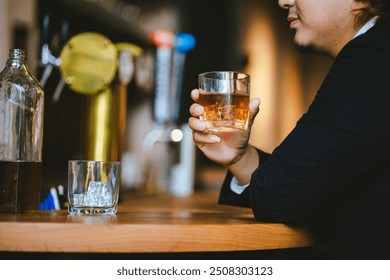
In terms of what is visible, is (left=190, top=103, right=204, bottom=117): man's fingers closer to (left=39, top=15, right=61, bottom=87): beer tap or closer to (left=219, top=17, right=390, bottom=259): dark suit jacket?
(left=219, top=17, right=390, bottom=259): dark suit jacket

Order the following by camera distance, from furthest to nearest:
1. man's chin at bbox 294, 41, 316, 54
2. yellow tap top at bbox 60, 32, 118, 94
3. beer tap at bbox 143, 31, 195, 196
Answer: beer tap at bbox 143, 31, 195, 196 < yellow tap top at bbox 60, 32, 118, 94 < man's chin at bbox 294, 41, 316, 54

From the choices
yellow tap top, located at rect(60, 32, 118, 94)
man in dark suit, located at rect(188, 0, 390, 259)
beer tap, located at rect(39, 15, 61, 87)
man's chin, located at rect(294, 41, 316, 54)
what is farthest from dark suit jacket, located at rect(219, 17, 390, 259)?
beer tap, located at rect(39, 15, 61, 87)

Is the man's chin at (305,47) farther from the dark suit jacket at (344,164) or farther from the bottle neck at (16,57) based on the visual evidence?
the bottle neck at (16,57)

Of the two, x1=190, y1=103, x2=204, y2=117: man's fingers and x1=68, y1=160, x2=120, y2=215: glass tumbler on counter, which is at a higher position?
x1=190, y1=103, x2=204, y2=117: man's fingers

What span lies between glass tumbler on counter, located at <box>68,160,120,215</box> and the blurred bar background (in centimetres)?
89

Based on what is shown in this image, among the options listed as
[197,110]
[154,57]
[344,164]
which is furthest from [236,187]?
[154,57]

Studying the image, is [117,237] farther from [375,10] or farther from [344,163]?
[375,10]

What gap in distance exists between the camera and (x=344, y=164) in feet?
3.50

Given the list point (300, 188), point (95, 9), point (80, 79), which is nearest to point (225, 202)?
point (300, 188)

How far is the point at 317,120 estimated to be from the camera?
3.57 feet

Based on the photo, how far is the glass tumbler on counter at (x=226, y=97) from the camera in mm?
1184

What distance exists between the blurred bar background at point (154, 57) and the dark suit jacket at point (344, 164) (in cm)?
113

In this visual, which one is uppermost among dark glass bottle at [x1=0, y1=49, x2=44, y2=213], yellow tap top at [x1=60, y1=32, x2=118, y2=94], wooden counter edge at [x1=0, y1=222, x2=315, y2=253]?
yellow tap top at [x1=60, y1=32, x2=118, y2=94]

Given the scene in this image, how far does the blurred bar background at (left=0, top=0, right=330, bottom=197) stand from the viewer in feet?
7.15
